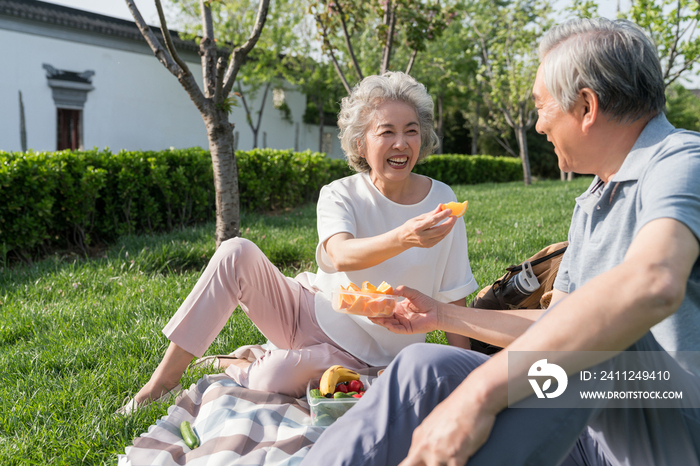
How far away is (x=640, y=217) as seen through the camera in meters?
1.35

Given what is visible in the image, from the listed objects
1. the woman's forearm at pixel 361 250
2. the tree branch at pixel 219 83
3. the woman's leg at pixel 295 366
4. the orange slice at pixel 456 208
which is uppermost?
the tree branch at pixel 219 83

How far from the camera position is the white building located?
1666 centimetres

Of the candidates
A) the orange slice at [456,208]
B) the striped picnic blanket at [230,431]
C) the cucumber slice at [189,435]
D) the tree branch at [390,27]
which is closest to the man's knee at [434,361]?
the orange slice at [456,208]

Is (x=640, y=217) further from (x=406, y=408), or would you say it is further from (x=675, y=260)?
(x=406, y=408)

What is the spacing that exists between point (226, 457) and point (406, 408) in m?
1.03

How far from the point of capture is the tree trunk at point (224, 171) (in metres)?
5.41

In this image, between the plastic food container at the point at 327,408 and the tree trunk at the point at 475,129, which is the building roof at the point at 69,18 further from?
the plastic food container at the point at 327,408

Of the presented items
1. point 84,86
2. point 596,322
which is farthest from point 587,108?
point 84,86

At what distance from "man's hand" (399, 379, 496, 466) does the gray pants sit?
34 mm

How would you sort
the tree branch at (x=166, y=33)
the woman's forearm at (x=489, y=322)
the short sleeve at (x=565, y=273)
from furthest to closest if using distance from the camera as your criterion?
1. the tree branch at (x=166, y=33)
2. the woman's forearm at (x=489, y=322)
3. the short sleeve at (x=565, y=273)

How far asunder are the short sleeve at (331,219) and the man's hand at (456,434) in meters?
1.39

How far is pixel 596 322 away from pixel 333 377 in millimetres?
1508

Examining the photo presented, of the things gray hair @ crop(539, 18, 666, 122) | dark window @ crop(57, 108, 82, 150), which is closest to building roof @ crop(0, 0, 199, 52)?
dark window @ crop(57, 108, 82, 150)

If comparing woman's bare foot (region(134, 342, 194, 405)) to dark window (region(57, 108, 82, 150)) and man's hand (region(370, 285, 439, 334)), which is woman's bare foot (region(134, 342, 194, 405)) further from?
dark window (region(57, 108, 82, 150))
